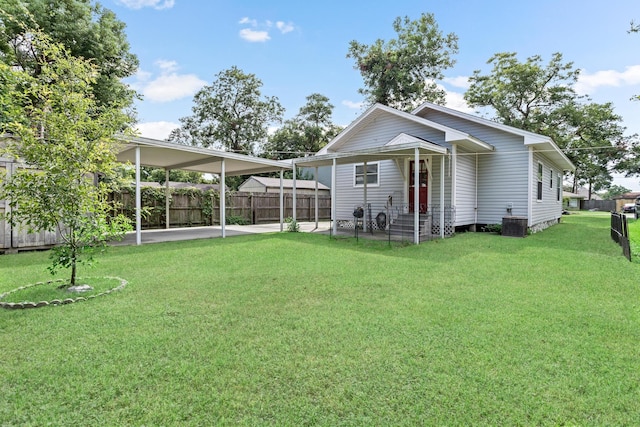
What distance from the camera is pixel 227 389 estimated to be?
231 cm

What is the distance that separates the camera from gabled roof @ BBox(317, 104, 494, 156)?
10.5m

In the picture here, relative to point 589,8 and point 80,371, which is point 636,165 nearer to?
point 589,8

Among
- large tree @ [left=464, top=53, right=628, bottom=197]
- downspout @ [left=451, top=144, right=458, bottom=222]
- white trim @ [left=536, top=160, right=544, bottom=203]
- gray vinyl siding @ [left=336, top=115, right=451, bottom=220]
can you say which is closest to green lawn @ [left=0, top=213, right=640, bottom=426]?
downspout @ [left=451, top=144, right=458, bottom=222]

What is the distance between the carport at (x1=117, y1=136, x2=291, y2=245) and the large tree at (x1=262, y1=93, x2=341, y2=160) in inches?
767

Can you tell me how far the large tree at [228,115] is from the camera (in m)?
33.3

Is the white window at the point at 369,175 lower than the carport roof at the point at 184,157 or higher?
lower

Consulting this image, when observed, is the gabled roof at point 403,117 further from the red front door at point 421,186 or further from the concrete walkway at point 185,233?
the concrete walkway at point 185,233

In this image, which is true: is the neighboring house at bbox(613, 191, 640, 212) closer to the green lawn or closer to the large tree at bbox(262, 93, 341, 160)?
the large tree at bbox(262, 93, 341, 160)

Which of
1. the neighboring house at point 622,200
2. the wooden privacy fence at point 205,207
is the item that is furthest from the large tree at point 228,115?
the neighboring house at point 622,200

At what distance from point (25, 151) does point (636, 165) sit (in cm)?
4291

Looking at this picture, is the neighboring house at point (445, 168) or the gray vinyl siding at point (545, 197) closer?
the neighboring house at point (445, 168)

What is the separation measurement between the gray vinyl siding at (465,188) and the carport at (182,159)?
246 inches

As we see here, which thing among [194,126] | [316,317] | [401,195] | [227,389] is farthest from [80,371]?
[194,126]

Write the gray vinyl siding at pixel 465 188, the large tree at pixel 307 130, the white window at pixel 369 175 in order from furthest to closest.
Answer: the large tree at pixel 307 130, the white window at pixel 369 175, the gray vinyl siding at pixel 465 188
